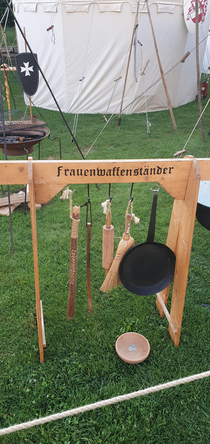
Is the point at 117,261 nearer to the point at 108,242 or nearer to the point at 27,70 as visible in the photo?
the point at 108,242

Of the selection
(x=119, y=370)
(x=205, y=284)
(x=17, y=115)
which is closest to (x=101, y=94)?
(x=17, y=115)

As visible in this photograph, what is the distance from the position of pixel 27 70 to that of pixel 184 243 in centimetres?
256

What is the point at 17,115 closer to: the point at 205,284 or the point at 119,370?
the point at 205,284

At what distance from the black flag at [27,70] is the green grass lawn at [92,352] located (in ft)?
5.34

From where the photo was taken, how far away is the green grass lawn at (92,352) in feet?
6.36

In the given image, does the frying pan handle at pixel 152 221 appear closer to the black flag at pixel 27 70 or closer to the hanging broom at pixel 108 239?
the hanging broom at pixel 108 239

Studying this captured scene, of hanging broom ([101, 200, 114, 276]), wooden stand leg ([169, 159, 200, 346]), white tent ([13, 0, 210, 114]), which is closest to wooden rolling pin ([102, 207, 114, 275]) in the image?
hanging broom ([101, 200, 114, 276])

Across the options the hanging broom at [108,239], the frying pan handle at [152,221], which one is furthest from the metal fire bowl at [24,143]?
the frying pan handle at [152,221]

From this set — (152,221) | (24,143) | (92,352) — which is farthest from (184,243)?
(24,143)

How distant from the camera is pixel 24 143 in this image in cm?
341

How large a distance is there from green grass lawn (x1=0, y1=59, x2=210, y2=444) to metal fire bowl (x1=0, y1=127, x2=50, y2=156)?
2.93ft

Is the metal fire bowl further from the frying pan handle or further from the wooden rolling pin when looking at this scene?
the frying pan handle

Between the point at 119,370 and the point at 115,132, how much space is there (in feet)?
19.4

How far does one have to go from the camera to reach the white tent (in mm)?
7348
